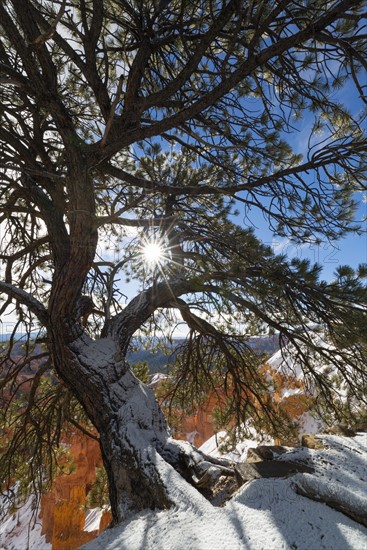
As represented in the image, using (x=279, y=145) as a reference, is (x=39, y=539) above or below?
below

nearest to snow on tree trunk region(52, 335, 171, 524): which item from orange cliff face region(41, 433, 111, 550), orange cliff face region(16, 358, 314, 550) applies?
orange cliff face region(16, 358, 314, 550)

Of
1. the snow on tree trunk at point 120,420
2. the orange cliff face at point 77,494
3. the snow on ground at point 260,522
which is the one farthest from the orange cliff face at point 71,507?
the snow on ground at point 260,522

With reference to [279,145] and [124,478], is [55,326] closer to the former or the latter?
[124,478]

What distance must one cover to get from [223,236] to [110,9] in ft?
6.73

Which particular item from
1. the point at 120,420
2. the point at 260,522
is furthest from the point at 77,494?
the point at 260,522

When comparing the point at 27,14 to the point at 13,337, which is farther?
the point at 13,337

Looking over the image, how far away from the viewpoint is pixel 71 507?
11.1m

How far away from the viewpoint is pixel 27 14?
192 centimetres

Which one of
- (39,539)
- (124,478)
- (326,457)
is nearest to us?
(124,478)

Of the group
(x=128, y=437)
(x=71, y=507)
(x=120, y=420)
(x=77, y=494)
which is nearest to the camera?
(x=128, y=437)

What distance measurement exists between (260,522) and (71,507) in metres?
13.4

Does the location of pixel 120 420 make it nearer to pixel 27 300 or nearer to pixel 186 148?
pixel 27 300

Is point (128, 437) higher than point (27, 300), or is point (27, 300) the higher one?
point (27, 300)

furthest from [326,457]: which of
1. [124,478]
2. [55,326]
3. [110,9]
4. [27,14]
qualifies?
[110,9]
